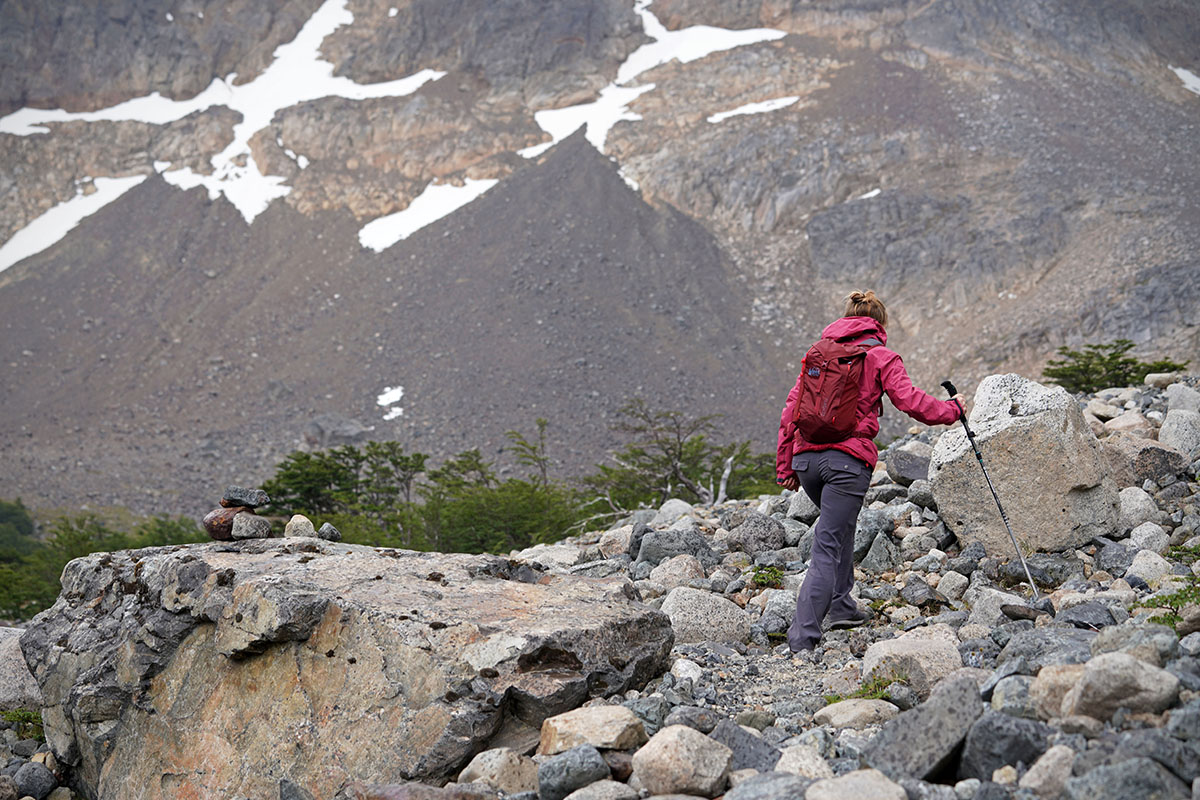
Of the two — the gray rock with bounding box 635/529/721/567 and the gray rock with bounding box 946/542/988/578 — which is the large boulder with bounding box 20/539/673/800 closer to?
the gray rock with bounding box 635/529/721/567

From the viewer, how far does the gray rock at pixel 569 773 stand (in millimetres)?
3613

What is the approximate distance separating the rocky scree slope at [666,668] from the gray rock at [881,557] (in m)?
0.02

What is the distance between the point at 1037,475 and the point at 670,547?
10.6ft

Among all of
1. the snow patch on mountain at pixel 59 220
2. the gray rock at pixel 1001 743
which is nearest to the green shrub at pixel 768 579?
the gray rock at pixel 1001 743

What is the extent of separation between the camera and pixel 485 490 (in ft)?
64.0

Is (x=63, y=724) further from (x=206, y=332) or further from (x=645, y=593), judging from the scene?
(x=206, y=332)

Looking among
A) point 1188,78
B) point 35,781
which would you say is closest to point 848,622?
point 35,781

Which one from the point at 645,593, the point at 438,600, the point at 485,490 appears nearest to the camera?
the point at 438,600

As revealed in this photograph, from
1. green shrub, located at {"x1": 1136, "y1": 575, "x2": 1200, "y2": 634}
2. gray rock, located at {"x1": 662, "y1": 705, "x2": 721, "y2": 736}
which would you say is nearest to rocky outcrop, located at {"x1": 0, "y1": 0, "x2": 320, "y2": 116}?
gray rock, located at {"x1": 662, "y1": 705, "x2": 721, "y2": 736}

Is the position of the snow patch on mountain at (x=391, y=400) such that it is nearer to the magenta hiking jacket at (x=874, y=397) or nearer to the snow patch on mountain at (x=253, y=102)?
the snow patch on mountain at (x=253, y=102)

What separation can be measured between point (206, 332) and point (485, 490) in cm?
3781

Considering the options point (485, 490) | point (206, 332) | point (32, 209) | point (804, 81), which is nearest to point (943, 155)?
point (804, 81)

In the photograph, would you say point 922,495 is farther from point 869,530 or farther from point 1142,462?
point 1142,462

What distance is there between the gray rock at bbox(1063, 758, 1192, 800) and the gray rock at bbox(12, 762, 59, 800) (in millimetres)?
6248
